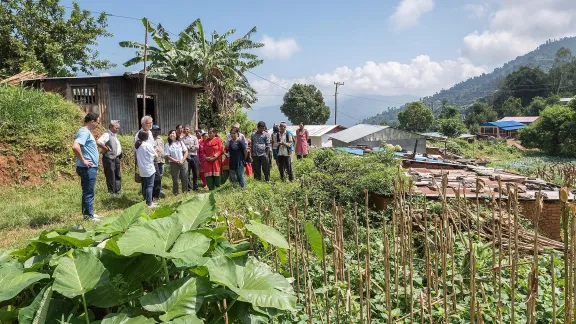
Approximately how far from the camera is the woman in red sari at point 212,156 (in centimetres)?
833

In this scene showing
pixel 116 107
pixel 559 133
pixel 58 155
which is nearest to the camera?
pixel 58 155

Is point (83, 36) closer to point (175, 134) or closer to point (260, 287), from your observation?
point (175, 134)

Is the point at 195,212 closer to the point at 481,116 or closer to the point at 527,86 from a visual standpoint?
the point at 481,116

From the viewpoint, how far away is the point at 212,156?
328 inches

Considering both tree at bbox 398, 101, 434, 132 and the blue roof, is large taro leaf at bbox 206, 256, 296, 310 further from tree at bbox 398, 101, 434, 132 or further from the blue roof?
the blue roof

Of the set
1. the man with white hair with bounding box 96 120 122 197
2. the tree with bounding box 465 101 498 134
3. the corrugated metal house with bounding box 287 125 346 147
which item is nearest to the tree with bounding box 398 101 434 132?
the tree with bounding box 465 101 498 134

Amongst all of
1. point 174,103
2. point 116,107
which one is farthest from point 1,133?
point 174,103

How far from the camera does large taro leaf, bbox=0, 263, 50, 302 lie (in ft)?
4.85

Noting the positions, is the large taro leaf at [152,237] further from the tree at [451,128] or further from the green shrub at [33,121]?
the tree at [451,128]

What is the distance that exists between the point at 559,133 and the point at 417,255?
3744cm

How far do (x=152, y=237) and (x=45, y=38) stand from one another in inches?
804

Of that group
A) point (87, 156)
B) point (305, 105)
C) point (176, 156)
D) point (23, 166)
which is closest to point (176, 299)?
point (87, 156)

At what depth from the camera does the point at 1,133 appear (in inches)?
359

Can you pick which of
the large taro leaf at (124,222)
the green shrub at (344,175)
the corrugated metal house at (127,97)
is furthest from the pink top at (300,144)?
the large taro leaf at (124,222)
